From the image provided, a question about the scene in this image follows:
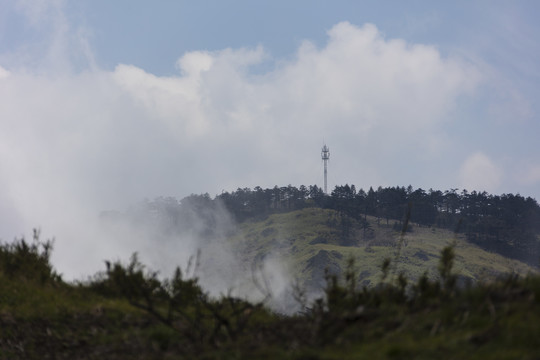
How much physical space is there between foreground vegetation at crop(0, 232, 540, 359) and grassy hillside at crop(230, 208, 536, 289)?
13102 cm

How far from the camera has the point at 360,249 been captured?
170875 millimetres

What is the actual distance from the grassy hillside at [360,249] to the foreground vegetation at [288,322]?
131024 millimetres

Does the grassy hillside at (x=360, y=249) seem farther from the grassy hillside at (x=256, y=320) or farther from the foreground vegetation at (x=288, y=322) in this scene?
the foreground vegetation at (x=288, y=322)

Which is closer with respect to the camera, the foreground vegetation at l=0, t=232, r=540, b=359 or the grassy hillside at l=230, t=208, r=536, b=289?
the foreground vegetation at l=0, t=232, r=540, b=359

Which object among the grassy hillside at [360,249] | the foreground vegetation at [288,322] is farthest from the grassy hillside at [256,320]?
the grassy hillside at [360,249]

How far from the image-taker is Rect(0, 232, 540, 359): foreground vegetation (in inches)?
238

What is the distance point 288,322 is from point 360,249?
6526 inches

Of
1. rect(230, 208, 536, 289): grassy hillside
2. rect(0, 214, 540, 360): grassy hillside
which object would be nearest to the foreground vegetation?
rect(0, 214, 540, 360): grassy hillside

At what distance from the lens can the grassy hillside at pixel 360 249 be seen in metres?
151

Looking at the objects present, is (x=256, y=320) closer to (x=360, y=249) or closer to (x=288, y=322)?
(x=288, y=322)

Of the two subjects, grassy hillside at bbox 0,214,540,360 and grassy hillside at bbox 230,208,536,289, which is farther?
grassy hillside at bbox 230,208,536,289

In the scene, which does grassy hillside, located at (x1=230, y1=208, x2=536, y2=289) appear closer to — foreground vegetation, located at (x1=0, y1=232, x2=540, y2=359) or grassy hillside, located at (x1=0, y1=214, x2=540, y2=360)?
grassy hillside, located at (x1=0, y1=214, x2=540, y2=360)

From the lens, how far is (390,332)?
265 inches

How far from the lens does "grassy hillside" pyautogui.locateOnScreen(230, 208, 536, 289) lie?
151000 millimetres
